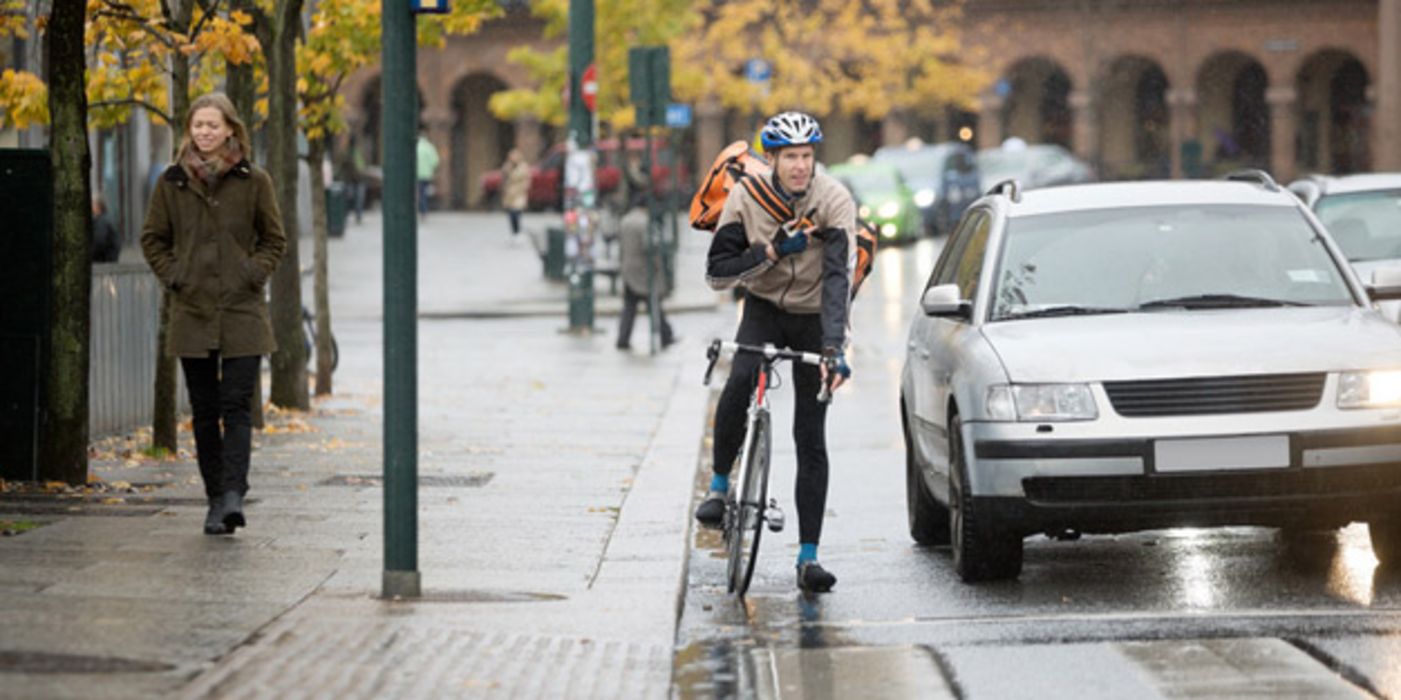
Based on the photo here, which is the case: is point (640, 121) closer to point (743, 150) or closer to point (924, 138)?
point (743, 150)

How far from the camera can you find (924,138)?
263 ft

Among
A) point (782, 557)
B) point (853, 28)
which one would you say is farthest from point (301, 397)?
point (853, 28)

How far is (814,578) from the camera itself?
1020 centimetres

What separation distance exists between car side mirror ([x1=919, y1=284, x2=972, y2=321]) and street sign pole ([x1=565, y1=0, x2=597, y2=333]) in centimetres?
1782

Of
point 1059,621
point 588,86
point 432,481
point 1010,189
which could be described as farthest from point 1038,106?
point 1059,621

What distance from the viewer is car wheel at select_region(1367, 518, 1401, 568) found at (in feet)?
33.8

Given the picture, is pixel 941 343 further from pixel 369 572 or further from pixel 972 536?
pixel 369 572

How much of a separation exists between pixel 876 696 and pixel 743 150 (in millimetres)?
3537

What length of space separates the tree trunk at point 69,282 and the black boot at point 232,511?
1805mm

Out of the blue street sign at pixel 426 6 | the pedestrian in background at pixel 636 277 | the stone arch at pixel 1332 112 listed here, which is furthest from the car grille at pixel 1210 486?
the stone arch at pixel 1332 112

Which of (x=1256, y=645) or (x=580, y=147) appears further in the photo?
(x=580, y=147)

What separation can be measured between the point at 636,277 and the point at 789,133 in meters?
16.5

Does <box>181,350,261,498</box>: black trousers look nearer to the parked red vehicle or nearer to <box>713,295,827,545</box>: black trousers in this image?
<box>713,295,827,545</box>: black trousers

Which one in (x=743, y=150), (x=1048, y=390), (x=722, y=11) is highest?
(x=722, y=11)
